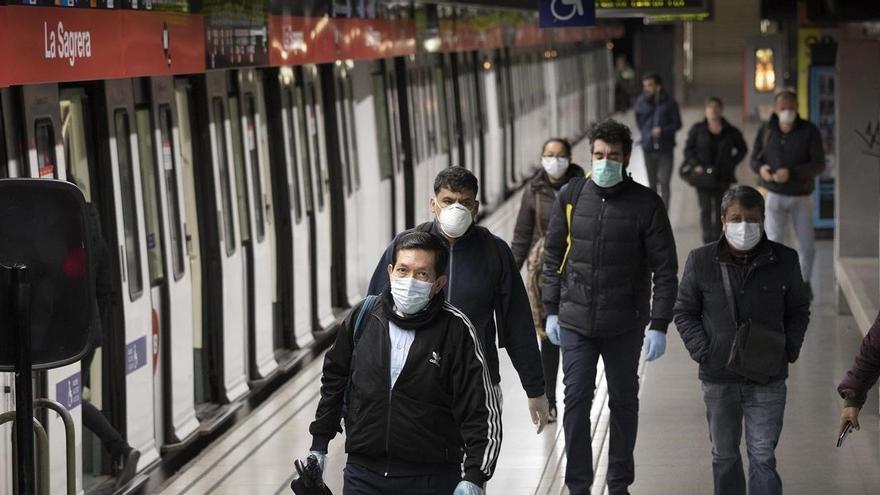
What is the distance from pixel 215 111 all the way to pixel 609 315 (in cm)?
375

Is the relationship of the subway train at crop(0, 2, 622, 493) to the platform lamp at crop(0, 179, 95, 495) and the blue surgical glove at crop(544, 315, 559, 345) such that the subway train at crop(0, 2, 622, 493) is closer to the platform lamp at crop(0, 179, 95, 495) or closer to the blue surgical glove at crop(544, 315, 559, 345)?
the blue surgical glove at crop(544, 315, 559, 345)

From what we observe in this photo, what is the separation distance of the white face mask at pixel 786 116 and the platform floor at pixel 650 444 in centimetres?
217

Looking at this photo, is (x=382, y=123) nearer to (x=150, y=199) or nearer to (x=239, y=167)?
(x=239, y=167)

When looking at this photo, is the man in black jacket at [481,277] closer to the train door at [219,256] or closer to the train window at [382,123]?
the train door at [219,256]

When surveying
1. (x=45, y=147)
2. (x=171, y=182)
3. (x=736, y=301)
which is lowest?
(x=736, y=301)

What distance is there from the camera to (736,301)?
702 cm

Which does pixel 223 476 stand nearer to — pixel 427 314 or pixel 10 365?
pixel 427 314

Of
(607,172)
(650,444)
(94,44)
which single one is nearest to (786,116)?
(650,444)

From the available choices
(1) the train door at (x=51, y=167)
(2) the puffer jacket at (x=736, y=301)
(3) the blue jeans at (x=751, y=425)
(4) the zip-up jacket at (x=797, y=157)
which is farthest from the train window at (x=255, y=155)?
(3) the blue jeans at (x=751, y=425)

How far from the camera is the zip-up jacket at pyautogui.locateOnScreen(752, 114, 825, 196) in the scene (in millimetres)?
13641

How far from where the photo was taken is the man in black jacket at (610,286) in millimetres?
7582

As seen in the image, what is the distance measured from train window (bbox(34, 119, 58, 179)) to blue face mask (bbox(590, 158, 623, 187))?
2347 millimetres

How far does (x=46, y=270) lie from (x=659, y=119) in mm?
15096

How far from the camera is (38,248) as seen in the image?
470cm
